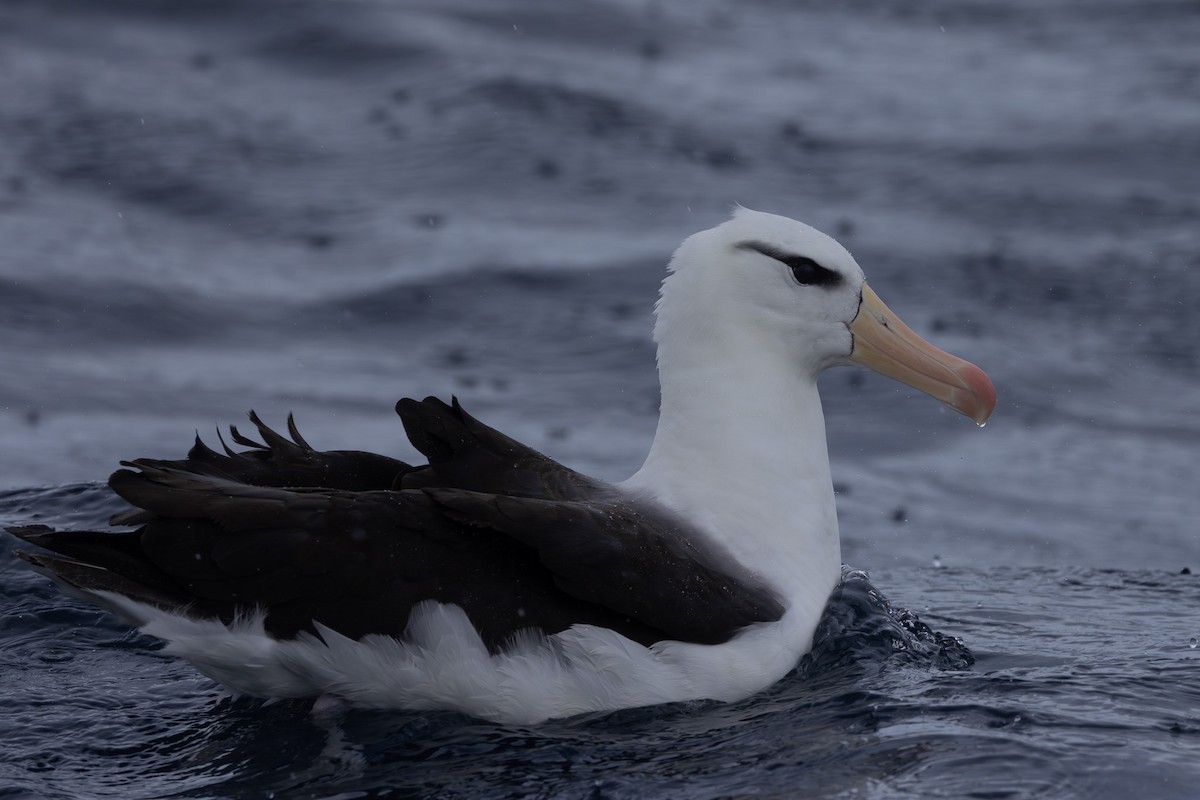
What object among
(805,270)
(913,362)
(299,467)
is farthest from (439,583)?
(913,362)

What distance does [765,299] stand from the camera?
6133 millimetres

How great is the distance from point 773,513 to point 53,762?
2.54 m

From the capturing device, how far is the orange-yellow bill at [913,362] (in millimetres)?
6312

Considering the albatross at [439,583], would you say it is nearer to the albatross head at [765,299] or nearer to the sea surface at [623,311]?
the sea surface at [623,311]

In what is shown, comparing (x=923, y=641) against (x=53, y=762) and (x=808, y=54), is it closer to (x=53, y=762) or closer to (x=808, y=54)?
(x=53, y=762)

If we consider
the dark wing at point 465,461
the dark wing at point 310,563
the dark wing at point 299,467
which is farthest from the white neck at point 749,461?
the dark wing at point 299,467

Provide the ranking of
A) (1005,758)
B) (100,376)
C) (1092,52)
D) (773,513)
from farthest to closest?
(1092,52)
(100,376)
(773,513)
(1005,758)

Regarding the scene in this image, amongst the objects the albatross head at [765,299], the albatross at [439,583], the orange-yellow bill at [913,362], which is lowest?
the albatross at [439,583]

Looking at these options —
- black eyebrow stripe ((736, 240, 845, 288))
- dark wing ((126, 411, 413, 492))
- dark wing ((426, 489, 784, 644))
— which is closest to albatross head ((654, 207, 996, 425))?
black eyebrow stripe ((736, 240, 845, 288))

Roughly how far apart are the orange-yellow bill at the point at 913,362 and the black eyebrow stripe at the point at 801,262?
0.17m

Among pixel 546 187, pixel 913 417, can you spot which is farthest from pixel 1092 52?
pixel 913 417

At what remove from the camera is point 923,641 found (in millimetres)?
6383

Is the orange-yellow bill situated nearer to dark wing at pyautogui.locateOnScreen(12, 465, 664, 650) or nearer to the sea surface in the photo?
the sea surface

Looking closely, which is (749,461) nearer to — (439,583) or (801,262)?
(801,262)
